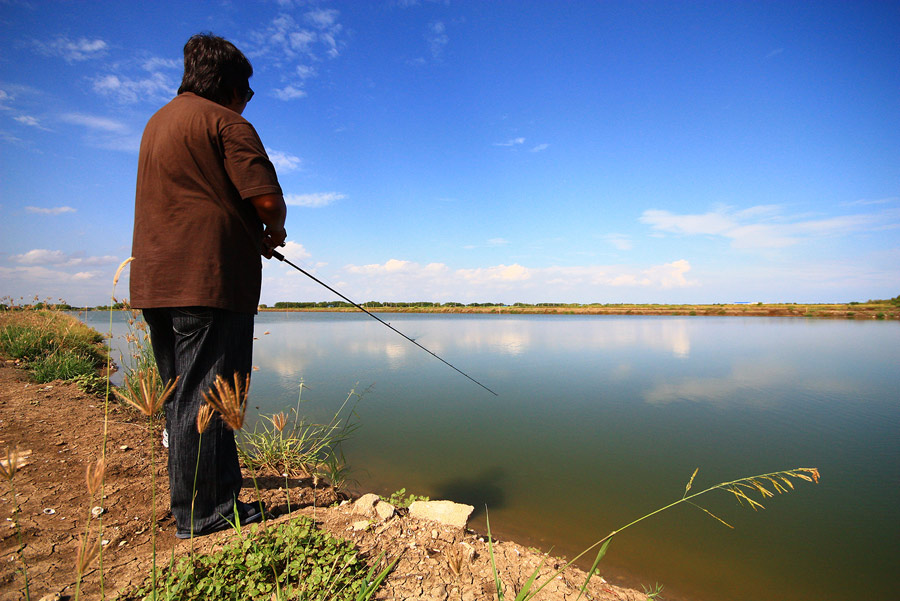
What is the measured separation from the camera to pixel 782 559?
2223mm

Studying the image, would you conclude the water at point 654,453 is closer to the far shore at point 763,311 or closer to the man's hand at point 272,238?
the man's hand at point 272,238

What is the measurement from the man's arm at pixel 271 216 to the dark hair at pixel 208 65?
629 mm

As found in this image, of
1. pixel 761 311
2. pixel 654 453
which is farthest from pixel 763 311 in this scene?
pixel 654 453

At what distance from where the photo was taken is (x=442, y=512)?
2.11m

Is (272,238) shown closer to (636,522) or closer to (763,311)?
(636,522)

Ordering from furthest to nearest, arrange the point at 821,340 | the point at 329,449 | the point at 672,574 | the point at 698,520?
the point at 821,340
the point at 329,449
the point at 698,520
the point at 672,574

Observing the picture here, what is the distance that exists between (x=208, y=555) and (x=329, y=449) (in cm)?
218

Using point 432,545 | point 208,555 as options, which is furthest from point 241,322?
point 432,545

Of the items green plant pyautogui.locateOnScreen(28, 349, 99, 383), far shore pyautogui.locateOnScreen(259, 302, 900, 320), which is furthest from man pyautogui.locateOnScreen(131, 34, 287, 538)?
far shore pyautogui.locateOnScreen(259, 302, 900, 320)

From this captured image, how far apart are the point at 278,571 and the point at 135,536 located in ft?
2.82

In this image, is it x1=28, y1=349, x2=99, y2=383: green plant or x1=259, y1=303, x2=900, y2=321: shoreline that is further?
x1=259, y1=303, x2=900, y2=321: shoreline

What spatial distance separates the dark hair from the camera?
183 cm

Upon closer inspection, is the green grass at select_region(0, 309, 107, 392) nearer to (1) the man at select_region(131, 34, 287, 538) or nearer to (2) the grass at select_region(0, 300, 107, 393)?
(2) the grass at select_region(0, 300, 107, 393)

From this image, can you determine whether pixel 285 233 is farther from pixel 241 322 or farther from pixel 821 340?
pixel 821 340
